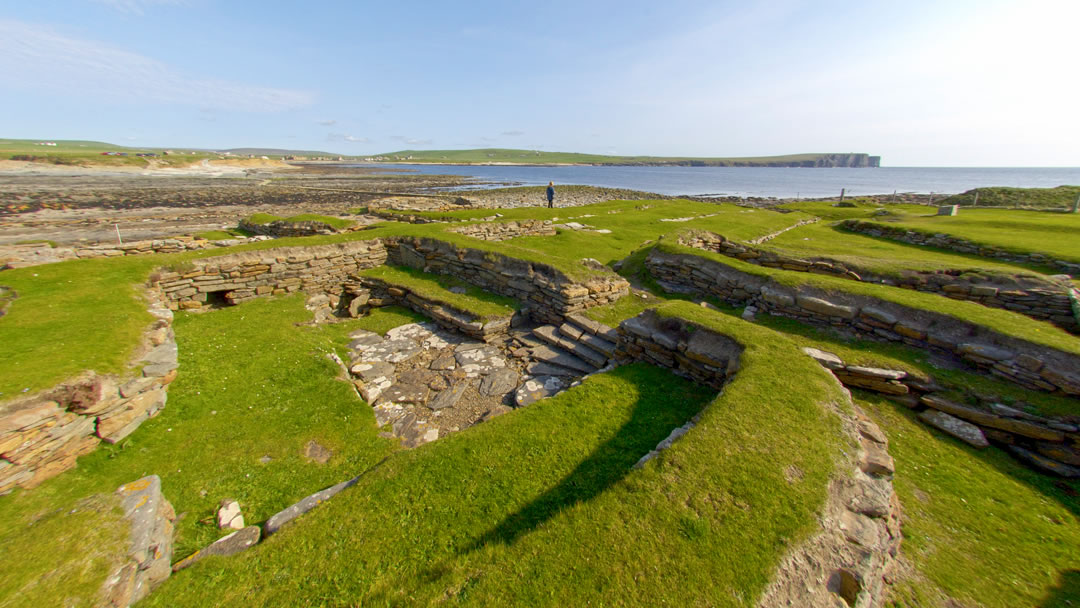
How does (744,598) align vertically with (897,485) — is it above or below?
above

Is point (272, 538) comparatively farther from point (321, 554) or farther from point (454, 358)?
point (454, 358)

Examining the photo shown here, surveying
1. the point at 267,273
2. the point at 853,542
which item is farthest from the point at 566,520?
the point at 267,273

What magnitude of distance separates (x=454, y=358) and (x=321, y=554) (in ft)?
19.4

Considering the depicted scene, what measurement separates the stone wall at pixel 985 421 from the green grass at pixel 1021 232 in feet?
40.1

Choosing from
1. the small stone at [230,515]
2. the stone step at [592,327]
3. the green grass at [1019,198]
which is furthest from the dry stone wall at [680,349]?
the green grass at [1019,198]

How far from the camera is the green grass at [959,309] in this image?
687cm

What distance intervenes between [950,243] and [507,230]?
66.6 ft

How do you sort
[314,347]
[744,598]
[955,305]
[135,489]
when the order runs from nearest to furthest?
[744,598]
[135,489]
[955,305]
[314,347]

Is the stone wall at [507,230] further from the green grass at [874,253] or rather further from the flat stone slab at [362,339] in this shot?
the green grass at [874,253]

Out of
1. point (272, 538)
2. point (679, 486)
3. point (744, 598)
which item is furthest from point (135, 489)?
point (744, 598)

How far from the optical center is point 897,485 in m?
5.19

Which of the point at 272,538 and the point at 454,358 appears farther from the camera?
the point at 454,358

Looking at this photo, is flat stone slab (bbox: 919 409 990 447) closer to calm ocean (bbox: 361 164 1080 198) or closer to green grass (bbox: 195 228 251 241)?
green grass (bbox: 195 228 251 241)

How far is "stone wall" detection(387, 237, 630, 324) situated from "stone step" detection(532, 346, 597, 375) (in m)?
1.33
